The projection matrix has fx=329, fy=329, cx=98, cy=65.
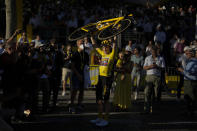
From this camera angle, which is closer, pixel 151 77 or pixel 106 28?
pixel 106 28

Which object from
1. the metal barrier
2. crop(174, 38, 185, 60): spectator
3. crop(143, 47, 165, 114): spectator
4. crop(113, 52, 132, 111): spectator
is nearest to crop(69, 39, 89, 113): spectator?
crop(113, 52, 132, 111): spectator

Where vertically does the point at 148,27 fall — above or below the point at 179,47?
above

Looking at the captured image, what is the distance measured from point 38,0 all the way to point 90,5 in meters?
3.16

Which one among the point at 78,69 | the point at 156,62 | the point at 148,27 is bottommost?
the point at 78,69

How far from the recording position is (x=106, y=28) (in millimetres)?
8102

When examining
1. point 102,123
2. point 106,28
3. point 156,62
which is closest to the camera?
point 102,123

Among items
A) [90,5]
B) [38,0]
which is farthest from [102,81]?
[90,5]

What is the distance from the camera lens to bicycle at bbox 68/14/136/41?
7.82 m

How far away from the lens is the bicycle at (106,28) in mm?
7820

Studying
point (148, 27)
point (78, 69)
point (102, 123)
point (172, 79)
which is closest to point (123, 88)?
point (78, 69)

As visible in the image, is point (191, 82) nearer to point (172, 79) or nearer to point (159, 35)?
point (172, 79)

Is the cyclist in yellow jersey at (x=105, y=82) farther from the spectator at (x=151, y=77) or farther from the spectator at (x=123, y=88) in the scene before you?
the spectator at (x=151, y=77)

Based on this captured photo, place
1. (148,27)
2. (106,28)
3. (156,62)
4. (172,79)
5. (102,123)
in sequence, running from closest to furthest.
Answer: (102,123), (106,28), (156,62), (172,79), (148,27)

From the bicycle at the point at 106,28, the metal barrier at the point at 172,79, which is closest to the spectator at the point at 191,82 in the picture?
the bicycle at the point at 106,28
